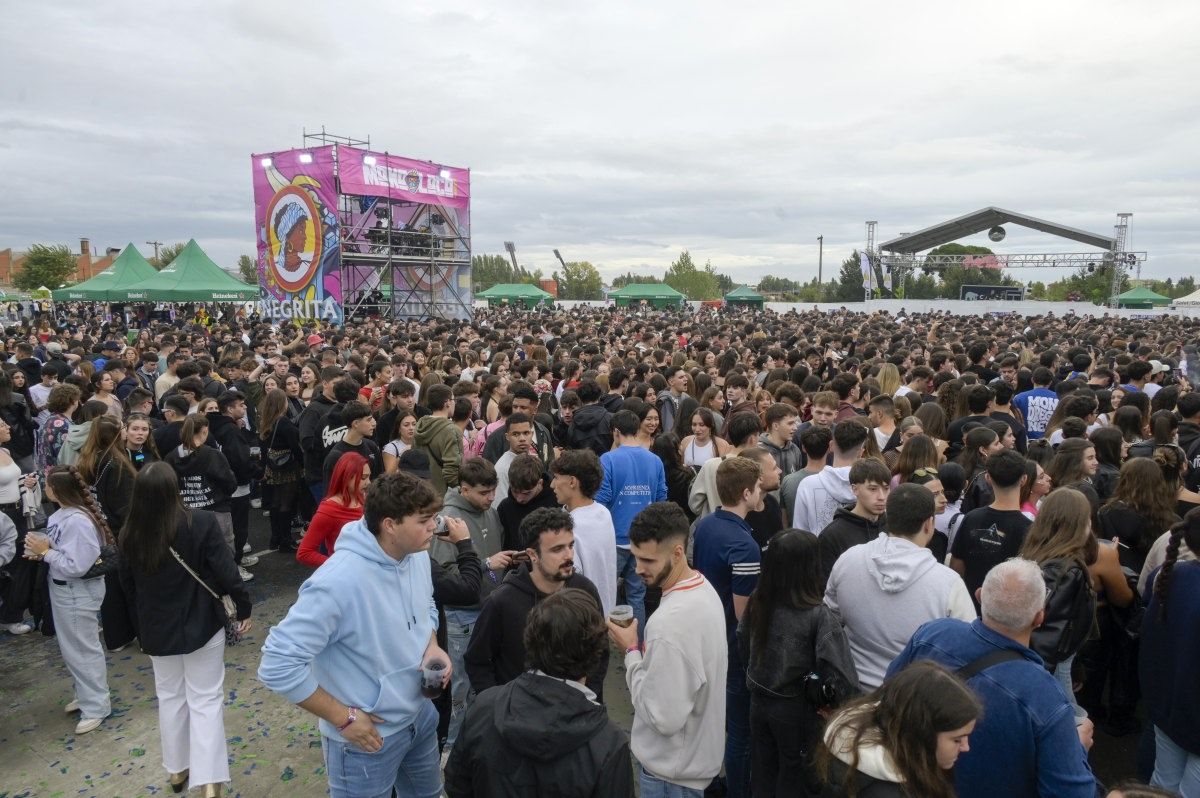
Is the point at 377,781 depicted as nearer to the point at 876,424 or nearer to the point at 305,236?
the point at 876,424

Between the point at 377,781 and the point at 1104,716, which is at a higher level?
the point at 377,781

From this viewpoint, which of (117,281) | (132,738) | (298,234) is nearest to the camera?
(132,738)

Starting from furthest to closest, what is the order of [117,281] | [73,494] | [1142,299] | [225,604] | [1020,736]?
[1142,299]
[117,281]
[73,494]
[225,604]
[1020,736]

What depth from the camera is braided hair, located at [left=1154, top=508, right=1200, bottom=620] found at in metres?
2.82

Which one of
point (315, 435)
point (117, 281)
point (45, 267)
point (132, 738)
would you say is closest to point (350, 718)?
point (132, 738)

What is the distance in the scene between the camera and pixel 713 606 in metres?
2.62

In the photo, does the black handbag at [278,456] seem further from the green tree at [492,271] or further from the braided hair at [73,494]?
the green tree at [492,271]

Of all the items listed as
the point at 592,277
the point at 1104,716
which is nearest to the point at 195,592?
the point at 1104,716

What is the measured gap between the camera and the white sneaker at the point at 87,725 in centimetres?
417

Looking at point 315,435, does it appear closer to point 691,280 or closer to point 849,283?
point 849,283

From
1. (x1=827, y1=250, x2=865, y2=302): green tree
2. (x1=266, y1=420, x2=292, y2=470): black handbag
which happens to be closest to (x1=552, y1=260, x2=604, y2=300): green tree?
(x1=827, y1=250, x2=865, y2=302): green tree

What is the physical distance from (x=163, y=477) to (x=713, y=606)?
8.91ft

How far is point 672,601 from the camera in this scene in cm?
A: 258

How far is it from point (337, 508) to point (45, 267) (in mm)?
63751
